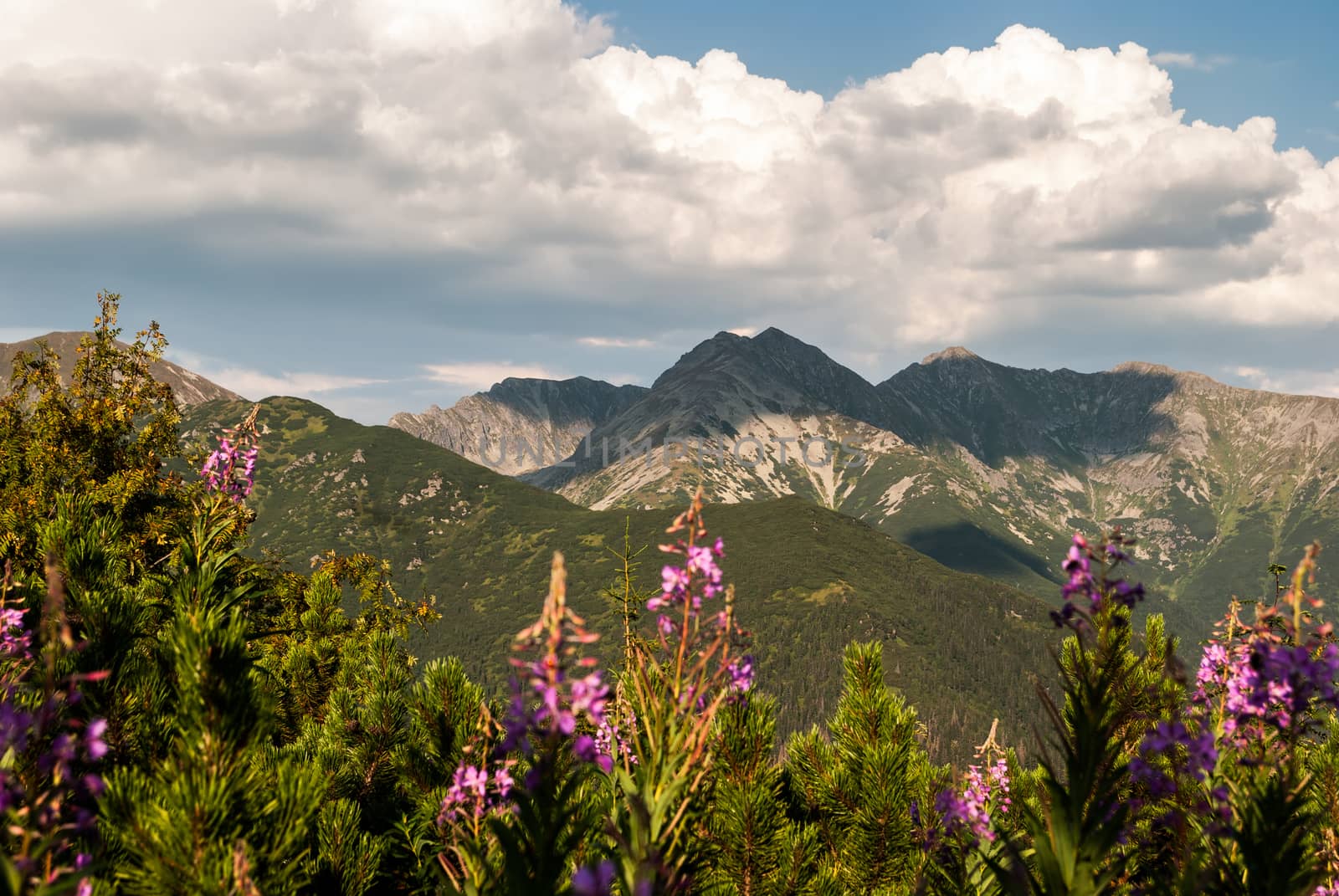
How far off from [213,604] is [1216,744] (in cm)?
625

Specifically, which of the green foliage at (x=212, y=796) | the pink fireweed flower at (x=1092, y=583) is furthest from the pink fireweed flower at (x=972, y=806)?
the green foliage at (x=212, y=796)

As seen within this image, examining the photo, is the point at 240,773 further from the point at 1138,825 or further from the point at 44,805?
the point at 1138,825

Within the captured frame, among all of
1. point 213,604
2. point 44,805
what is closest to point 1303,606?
point 44,805

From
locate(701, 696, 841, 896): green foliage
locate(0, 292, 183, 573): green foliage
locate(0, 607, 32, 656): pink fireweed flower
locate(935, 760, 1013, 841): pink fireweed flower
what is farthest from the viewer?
locate(0, 292, 183, 573): green foliage

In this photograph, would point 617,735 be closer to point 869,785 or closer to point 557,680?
point 557,680

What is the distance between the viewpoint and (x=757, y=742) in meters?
6.79

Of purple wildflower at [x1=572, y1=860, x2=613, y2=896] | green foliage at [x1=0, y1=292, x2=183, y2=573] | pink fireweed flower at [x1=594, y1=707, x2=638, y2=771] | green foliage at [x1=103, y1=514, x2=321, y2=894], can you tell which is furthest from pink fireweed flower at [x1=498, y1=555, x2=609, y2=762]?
green foliage at [x1=0, y1=292, x2=183, y2=573]

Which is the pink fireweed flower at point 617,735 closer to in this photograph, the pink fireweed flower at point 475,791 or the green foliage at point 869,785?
the pink fireweed flower at point 475,791

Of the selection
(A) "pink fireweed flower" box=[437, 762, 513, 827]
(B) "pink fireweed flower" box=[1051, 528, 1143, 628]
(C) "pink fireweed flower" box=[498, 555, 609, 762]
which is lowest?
(A) "pink fireweed flower" box=[437, 762, 513, 827]

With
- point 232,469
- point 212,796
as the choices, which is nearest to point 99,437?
point 232,469

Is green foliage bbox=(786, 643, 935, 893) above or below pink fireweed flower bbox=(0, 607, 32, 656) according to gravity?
below

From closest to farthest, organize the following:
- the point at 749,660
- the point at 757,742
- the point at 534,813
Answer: the point at 534,813 < the point at 749,660 < the point at 757,742

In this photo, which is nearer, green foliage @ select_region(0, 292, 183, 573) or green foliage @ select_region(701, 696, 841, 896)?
green foliage @ select_region(701, 696, 841, 896)

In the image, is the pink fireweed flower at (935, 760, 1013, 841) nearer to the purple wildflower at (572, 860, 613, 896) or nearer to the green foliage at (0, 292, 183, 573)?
the purple wildflower at (572, 860, 613, 896)
